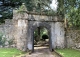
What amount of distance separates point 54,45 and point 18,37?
3.75 m

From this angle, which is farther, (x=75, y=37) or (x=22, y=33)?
(x=75, y=37)

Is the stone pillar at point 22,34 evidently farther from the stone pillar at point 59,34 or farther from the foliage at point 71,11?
the foliage at point 71,11

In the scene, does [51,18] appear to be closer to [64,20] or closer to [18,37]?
[64,20]

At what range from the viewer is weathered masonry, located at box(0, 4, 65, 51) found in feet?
45.3

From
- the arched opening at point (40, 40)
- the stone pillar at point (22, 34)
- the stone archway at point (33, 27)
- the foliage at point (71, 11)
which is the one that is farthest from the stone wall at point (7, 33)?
the foliage at point (71, 11)

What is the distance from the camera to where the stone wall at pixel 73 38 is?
14.6 metres

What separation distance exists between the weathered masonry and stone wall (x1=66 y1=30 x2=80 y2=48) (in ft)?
1.64

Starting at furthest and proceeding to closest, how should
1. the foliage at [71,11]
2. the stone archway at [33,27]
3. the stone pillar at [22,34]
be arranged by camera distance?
the stone archway at [33,27] → the stone pillar at [22,34] → the foliage at [71,11]

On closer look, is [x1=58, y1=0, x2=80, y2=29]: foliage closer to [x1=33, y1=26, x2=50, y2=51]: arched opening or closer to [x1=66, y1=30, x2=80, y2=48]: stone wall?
[x1=66, y1=30, x2=80, y2=48]: stone wall

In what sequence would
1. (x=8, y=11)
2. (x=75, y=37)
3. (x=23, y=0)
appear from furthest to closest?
1. (x=8, y=11)
2. (x=23, y=0)
3. (x=75, y=37)

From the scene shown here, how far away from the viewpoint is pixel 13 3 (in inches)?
827

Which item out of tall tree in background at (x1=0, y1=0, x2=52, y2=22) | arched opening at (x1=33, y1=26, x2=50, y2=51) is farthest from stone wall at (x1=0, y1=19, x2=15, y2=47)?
arched opening at (x1=33, y1=26, x2=50, y2=51)

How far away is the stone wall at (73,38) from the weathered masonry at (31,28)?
0.50 m

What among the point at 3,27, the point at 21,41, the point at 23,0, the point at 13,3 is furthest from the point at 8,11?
the point at 21,41
